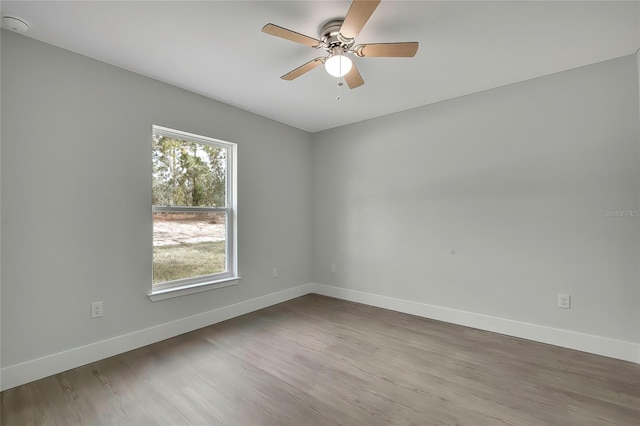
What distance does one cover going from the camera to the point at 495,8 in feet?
5.94

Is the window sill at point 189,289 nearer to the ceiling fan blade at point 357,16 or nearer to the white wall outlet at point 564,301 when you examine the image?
the ceiling fan blade at point 357,16

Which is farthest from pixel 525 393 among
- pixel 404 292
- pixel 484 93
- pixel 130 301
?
pixel 130 301

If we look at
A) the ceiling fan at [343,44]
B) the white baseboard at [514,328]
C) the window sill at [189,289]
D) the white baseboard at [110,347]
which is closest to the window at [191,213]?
the window sill at [189,289]

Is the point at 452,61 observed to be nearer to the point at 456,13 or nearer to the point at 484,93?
the point at 456,13

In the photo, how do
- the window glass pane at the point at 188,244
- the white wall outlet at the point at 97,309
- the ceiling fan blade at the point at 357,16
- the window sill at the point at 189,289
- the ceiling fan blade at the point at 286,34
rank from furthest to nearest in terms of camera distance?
the window glass pane at the point at 188,244
the window sill at the point at 189,289
the white wall outlet at the point at 97,309
the ceiling fan blade at the point at 286,34
the ceiling fan blade at the point at 357,16

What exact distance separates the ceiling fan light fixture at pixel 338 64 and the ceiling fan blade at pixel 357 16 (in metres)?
0.20

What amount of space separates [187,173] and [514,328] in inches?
145

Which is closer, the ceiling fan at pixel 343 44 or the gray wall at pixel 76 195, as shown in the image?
the ceiling fan at pixel 343 44

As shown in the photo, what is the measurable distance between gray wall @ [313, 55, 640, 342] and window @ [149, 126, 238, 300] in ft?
5.44

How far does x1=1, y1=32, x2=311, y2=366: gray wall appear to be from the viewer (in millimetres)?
1994

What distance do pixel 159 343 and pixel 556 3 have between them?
3978 millimetres

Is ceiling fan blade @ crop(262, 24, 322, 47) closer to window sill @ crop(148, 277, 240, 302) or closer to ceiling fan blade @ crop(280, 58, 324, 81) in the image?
ceiling fan blade @ crop(280, 58, 324, 81)

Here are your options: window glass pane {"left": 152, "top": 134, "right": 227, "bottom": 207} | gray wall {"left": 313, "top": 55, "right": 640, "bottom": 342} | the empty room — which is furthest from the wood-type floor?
window glass pane {"left": 152, "top": 134, "right": 227, "bottom": 207}

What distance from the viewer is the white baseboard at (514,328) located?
2361 millimetres
